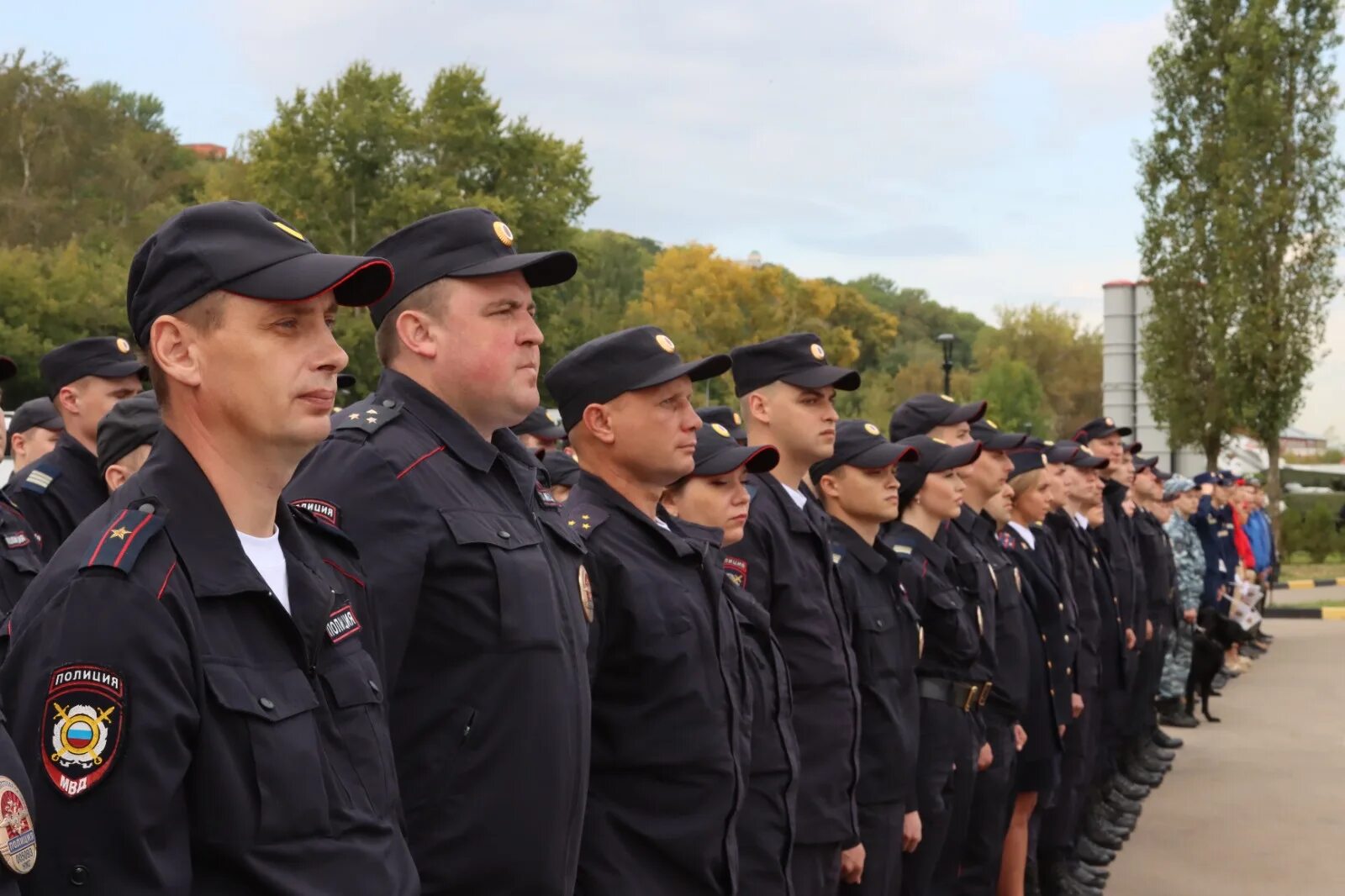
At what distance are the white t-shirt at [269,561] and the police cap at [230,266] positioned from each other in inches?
14.1

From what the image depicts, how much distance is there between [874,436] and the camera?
596 cm

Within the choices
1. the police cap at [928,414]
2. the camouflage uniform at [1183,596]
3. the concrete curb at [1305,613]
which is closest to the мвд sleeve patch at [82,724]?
the police cap at [928,414]

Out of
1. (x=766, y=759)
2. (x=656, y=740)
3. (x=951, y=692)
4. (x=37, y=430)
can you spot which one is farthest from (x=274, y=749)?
(x=37, y=430)

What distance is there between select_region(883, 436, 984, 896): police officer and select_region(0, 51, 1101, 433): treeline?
28425 millimetres

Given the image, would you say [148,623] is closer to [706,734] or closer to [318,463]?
[318,463]

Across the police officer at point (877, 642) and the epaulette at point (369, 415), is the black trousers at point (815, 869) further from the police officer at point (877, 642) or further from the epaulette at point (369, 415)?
the epaulette at point (369, 415)

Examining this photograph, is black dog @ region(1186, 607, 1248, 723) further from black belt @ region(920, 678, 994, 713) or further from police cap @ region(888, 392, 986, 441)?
black belt @ region(920, 678, 994, 713)

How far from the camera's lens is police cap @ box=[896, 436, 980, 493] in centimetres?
630

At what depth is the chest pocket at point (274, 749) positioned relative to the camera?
2098mm

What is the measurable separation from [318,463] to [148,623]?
3.51 ft

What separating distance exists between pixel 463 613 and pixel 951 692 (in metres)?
3.49

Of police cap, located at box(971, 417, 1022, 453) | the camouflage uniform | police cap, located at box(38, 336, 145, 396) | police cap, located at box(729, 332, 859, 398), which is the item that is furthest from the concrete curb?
police cap, located at box(38, 336, 145, 396)

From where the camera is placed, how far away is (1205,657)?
13.5 meters

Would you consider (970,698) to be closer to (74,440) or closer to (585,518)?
(585,518)
